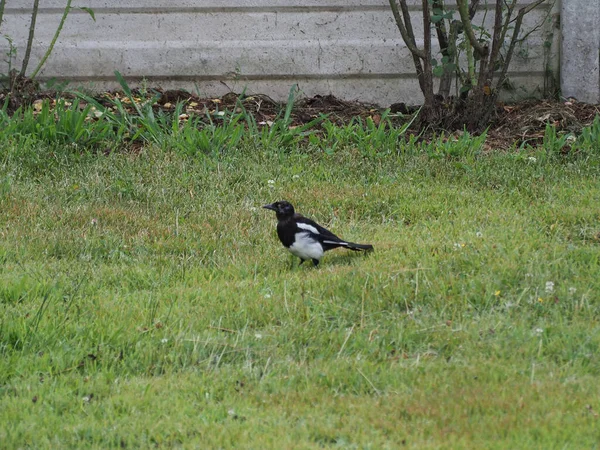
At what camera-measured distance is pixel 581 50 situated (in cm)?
868

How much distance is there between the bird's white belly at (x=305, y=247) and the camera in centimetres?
507

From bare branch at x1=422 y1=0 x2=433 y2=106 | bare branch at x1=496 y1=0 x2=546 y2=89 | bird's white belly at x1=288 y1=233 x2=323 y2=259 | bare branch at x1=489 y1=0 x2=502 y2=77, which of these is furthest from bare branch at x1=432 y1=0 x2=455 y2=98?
bird's white belly at x1=288 y1=233 x2=323 y2=259

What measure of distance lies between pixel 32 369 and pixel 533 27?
6.60 m

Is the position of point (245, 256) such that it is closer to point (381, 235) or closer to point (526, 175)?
point (381, 235)

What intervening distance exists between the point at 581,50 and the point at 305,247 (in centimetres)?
484

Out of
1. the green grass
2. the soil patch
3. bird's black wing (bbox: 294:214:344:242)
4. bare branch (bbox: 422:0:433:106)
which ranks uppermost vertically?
bare branch (bbox: 422:0:433:106)

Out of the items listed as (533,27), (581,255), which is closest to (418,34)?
(533,27)

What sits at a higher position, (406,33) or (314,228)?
(406,33)

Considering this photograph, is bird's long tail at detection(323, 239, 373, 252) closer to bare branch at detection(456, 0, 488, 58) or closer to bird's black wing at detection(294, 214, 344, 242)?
bird's black wing at detection(294, 214, 344, 242)

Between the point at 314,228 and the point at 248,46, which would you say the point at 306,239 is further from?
the point at 248,46

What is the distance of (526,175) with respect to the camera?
664cm

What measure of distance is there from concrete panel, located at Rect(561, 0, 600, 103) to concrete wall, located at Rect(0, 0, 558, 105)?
18 centimetres

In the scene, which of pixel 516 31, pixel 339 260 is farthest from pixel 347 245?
pixel 516 31

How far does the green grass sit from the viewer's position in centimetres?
341
